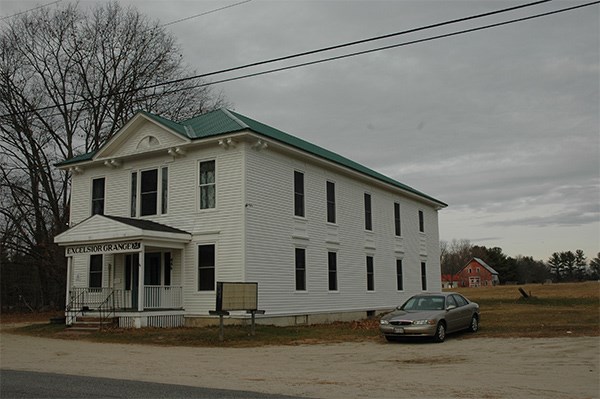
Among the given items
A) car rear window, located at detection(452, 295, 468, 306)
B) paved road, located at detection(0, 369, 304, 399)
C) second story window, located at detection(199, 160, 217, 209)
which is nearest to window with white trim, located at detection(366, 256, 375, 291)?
second story window, located at detection(199, 160, 217, 209)

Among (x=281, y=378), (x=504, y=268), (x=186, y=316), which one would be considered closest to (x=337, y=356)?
(x=281, y=378)

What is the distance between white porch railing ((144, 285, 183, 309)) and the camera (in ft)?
78.6

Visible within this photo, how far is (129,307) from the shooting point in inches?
1003

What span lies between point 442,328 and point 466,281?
5264 inches

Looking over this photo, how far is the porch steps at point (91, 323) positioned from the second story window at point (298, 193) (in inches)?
348

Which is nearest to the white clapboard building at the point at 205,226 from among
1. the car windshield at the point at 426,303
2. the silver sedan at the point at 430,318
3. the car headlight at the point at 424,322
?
the car windshield at the point at 426,303

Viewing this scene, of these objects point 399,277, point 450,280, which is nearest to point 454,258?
point 450,280

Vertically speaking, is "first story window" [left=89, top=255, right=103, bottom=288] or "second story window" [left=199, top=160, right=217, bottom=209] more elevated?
"second story window" [left=199, top=160, right=217, bottom=209]

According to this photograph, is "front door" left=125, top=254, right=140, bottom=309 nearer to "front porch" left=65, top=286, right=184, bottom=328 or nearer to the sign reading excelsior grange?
"front porch" left=65, top=286, right=184, bottom=328

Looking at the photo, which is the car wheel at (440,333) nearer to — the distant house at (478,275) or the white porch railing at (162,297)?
the white porch railing at (162,297)

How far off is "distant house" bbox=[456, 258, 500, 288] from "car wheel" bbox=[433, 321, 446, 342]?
11952 centimetres

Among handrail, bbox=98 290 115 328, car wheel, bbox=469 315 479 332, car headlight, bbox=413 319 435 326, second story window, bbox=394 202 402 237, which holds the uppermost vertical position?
second story window, bbox=394 202 402 237

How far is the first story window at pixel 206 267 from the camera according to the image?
24487 mm

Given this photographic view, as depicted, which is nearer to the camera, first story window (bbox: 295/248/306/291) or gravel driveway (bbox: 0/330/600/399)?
gravel driveway (bbox: 0/330/600/399)
